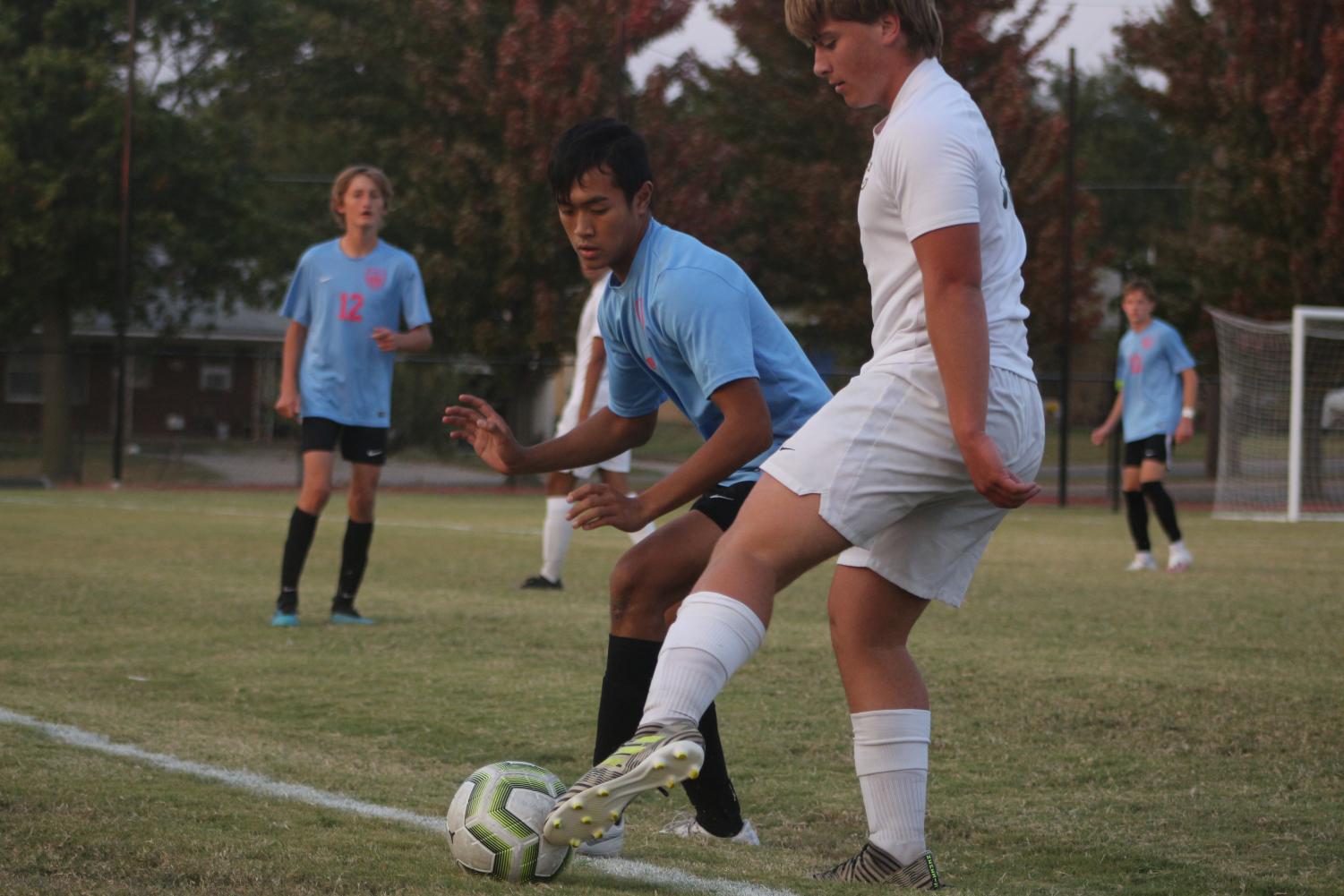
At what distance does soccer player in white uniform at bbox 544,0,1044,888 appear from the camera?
2.93m

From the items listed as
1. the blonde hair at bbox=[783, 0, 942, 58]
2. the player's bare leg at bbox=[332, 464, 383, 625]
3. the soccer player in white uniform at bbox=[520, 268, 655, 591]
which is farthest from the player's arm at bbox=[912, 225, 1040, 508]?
the soccer player in white uniform at bbox=[520, 268, 655, 591]

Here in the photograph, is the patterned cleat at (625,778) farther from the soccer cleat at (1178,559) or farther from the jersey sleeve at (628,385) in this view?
the soccer cleat at (1178,559)

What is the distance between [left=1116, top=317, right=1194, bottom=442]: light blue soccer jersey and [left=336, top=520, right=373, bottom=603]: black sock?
21.4 feet

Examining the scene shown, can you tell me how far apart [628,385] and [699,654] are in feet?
3.72

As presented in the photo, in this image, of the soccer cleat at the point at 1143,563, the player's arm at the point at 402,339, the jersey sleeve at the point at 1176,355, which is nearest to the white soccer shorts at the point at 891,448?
the player's arm at the point at 402,339

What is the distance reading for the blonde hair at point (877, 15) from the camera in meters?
3.07

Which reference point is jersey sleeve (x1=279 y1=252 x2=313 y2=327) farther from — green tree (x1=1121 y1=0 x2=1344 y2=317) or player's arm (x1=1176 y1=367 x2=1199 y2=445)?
green tree (x1=1121 y1=0 x2=1344 y2=317)

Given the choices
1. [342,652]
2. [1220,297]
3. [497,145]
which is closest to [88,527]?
[342,652]

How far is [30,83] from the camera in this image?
88.8 ft

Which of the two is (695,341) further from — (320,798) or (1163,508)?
(1163,508)

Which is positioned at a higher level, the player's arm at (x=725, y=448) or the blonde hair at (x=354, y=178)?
the blonde hair at (x=354, y=178)

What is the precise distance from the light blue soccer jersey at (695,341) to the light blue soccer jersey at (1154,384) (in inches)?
347

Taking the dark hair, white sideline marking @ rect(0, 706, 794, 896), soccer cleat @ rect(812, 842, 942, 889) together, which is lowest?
white sideline marking @ rect(0, 706, 794, 896)

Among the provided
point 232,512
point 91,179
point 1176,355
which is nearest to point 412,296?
point 1176,355
